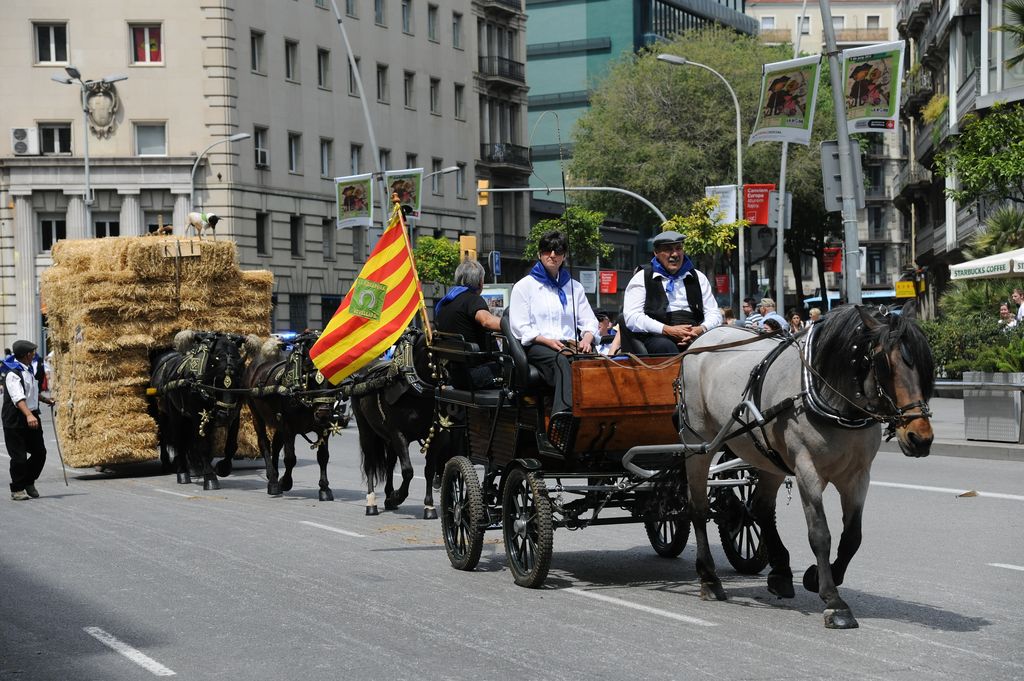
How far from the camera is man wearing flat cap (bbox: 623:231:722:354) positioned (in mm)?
10352

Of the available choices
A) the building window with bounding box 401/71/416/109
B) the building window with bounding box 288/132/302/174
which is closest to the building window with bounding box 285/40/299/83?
the building window with bounding box 288/132/302/174

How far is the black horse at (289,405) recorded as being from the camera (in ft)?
55.2

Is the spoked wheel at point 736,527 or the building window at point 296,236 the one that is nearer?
the spoked wheel at point 736,527

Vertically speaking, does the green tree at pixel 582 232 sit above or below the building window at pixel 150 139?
below

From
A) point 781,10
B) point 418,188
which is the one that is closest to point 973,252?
point 418,188

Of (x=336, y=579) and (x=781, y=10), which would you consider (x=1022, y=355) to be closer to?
(x=336, y=579)

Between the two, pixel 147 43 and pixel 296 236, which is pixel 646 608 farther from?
pixel 296 236

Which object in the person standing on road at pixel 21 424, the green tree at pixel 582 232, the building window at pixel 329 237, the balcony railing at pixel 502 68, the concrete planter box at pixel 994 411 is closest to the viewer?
the person standing on road at pixel 21 424

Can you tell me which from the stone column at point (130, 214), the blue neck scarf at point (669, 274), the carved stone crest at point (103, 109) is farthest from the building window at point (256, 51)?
the blue neck scarf at point (669, 274)

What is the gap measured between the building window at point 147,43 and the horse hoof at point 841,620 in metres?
50.2

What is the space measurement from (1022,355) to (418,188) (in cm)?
2012

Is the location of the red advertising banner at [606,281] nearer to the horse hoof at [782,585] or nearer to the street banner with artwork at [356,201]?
the street banner with artwork at [356,201]

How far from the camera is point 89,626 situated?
29.9 ft

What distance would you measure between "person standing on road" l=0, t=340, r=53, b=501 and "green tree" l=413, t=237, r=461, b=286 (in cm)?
3886
